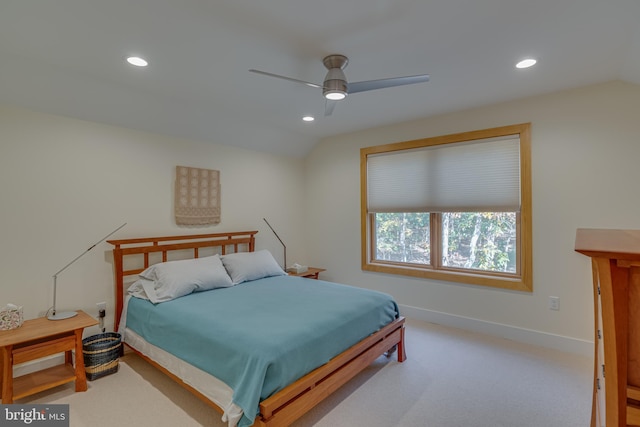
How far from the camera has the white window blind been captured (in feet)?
11.2

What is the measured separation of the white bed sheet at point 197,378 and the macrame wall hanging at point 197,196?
1.40 meters

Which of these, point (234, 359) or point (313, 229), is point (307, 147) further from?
point (234, 359)

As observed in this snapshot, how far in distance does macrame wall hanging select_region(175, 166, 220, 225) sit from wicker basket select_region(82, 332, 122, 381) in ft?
4.61

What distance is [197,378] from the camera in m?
2.16

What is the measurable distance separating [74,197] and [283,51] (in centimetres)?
239

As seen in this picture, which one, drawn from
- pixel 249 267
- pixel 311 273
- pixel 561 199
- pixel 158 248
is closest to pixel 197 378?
pixel 249 267

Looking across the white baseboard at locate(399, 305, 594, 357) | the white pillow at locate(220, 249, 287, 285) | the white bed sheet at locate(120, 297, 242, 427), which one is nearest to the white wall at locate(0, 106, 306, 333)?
the white pillow at locate(220, 249, 287, 285)

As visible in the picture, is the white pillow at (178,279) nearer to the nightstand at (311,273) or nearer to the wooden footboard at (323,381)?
the nightstand at (311,273)

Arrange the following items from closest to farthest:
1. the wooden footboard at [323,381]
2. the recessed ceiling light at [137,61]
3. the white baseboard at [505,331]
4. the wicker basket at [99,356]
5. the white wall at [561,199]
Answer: the wooden footboard at [323,381] → the recessed ceiling light at [137,61] → the wicker basket at [99,356] → the white wall at [561,199] → the white baseboard at [505,331]

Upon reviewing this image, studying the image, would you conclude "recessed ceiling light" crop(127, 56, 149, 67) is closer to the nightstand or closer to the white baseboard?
the nightstand

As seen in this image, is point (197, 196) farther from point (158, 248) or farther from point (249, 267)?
point (249, 267)

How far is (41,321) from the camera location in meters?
2.57

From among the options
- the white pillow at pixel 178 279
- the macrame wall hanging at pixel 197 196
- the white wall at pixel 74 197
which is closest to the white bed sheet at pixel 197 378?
the white pillow at pixel 178 279

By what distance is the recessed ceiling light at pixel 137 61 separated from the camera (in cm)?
235
